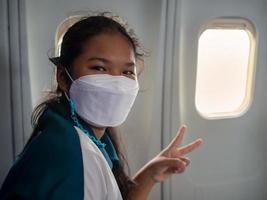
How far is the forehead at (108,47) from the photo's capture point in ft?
3.41

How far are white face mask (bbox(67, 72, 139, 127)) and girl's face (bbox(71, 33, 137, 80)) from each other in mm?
23

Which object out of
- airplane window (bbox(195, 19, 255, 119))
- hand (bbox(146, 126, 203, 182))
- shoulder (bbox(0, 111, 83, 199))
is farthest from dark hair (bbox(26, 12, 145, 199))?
airplane window (bbox(195, 19, 255, 119))

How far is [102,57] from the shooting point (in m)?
1.04

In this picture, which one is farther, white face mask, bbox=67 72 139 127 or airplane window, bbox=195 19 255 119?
airplane window, bbox=195 19 255 119

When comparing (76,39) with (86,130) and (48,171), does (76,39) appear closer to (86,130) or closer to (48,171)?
(86,130)

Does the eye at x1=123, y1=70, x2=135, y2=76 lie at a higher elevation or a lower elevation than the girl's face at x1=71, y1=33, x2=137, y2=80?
lower

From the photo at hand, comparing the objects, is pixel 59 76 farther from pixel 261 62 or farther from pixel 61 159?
pixel 261 62

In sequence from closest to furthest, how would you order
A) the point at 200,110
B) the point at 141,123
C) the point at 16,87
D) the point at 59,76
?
the point at 59,76
the point at 16,87
the point at 141,123
the point at 200,110

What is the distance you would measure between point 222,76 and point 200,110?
0.84 ft

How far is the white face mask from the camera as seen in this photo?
1047 mm

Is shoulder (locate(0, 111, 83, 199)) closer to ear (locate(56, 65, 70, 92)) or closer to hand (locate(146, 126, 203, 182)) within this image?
ear (locate(56, 65, 70, 92))

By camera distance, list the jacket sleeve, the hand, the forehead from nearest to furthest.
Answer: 1. the jacket sleeve
2. the forehead
3. the hand

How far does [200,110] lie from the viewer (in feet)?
→ 6.30

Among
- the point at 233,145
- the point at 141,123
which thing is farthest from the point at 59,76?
the point at 233,145
